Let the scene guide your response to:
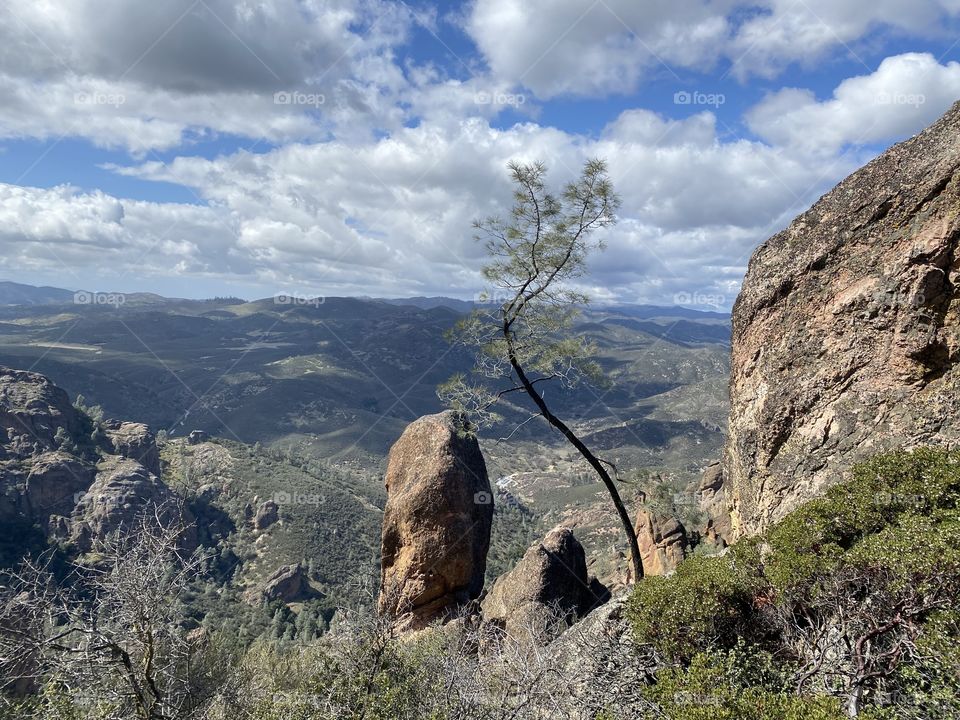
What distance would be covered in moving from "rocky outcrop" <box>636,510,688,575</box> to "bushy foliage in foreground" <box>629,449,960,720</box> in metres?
15.6

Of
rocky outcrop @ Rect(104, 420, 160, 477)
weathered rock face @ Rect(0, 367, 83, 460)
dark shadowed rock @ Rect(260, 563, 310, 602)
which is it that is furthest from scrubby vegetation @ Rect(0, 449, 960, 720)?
rocky outcrop @ Rect(104, 420, 160, 477)

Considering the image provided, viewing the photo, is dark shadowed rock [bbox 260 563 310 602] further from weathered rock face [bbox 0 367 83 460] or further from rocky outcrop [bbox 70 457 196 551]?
weathered rock face [bbox 0 367 83 460]

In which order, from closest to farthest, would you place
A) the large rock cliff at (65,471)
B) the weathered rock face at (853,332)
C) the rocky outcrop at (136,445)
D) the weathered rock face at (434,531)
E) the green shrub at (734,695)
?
the green shrub at (734,695)
the weathered rock face at (853,332)
the weathered rock face at (434,531)
the large rock cliff at (65,471)
the rocky outcrop at (136,445)

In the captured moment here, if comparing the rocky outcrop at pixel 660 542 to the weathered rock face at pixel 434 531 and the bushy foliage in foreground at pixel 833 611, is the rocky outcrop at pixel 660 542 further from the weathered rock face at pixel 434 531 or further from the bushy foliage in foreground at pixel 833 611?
the bushy foliage in foreground at pixel 833 611

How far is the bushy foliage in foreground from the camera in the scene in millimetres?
7824

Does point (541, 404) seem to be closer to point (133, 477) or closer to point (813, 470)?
point (813, 470)

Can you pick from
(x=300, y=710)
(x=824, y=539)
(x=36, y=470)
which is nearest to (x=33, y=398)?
(x=36, y=470)

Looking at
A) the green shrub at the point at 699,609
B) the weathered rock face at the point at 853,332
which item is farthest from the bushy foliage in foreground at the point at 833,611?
the weathered rock face at the point at 853,332

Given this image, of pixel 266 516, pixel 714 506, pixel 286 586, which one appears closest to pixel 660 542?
pixel 714 506

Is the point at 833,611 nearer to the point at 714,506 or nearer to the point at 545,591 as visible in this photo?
the point at 545,591

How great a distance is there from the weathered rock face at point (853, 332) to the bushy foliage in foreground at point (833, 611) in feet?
7.22

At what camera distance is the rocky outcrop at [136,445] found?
381 feet

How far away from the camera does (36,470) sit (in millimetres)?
92938

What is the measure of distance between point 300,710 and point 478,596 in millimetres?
14606
